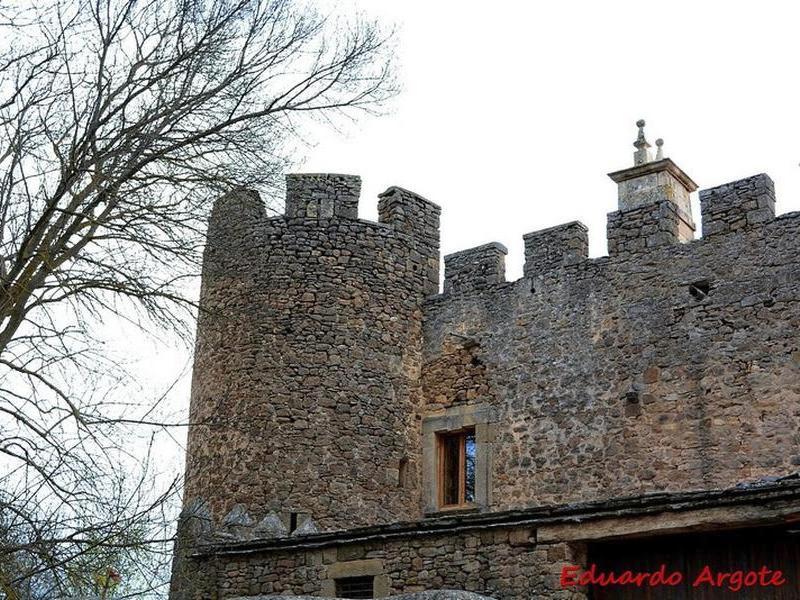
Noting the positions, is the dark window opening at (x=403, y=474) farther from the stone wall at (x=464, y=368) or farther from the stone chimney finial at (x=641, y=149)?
the stone chimney finial at (x=641, y=149)

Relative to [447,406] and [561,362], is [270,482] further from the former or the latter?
[561,362]

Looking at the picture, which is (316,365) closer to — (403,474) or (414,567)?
(403,474)

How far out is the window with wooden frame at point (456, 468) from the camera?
544 inches

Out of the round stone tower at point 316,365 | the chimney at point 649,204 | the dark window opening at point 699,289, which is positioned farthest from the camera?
the round stone tower at point 316,365

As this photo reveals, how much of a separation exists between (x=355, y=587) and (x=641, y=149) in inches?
237

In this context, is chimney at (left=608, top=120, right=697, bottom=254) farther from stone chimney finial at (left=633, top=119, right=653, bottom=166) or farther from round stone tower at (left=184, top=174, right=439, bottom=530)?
round stone tower at (left=184, top=174, right=439, bottom=530)

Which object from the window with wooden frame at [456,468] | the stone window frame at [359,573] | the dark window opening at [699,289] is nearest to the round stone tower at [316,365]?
the window with wooden frame at [456,468]

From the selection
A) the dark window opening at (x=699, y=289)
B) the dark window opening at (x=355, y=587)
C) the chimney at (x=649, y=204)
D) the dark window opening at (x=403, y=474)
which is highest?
the chimney at (x=649, y=204)

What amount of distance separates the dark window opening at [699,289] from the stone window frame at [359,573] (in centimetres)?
427

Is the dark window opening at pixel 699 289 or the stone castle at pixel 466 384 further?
the dark window opening at pixel 699 289

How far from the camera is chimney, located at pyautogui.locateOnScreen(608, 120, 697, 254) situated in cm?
1294

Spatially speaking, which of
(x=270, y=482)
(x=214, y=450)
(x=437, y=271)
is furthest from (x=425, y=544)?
(x=437, y=271)

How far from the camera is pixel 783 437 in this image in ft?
37.5

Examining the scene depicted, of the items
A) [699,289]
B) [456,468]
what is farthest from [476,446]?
[699,289]
